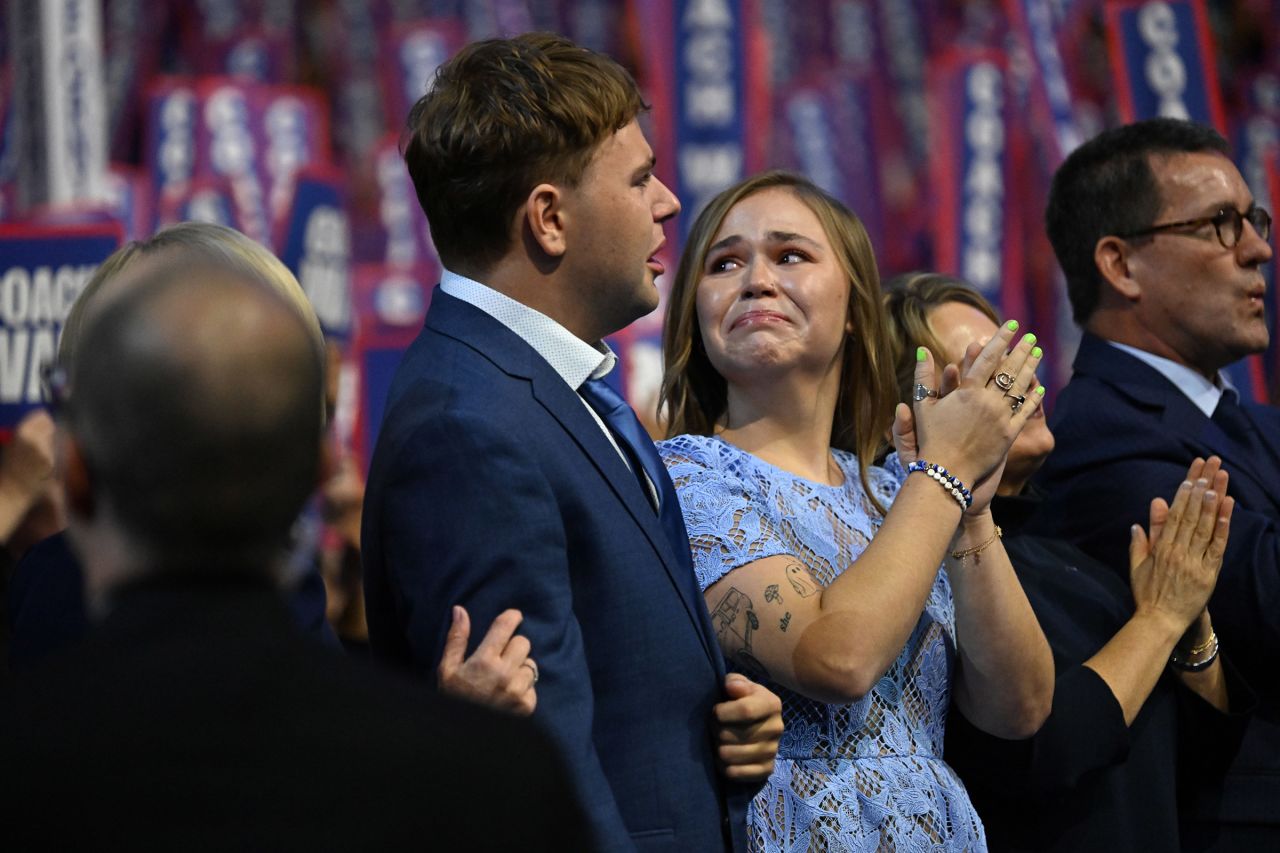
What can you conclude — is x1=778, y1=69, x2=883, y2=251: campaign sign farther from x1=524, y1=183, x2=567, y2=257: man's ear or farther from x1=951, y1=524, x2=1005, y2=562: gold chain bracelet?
x1=524, y1=183, x2=567, y2=257: man's ear

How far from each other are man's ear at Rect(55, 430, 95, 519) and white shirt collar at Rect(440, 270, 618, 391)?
94 cm

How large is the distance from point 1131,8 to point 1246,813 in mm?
3592

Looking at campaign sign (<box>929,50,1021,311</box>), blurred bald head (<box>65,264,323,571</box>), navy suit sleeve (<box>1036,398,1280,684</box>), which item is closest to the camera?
blurred bald head (<box>65,264,323,571</box>)

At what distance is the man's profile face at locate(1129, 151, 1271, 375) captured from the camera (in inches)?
124

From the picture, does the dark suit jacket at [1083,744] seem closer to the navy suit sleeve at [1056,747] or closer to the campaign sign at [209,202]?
the navy suit sleeve at [1056,747]

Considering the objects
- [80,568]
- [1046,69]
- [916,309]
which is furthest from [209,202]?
[80,568]

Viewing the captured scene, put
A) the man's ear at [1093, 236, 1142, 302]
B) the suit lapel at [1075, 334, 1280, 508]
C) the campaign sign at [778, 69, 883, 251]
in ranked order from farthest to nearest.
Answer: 1. the campaign sign at [778, 69, 883, 251]
2. the man's ear at [1093, 236, 1142, 302]
3. the suit lapel at [1075, 334, 1280, 508]

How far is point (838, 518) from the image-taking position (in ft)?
7.92

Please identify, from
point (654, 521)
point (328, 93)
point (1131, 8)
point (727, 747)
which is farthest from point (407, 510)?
point (328, 93)

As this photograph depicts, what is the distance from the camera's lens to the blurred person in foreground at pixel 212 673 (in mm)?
965

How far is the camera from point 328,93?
21.4 meters

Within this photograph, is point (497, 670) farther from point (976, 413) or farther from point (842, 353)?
point (842, 353)

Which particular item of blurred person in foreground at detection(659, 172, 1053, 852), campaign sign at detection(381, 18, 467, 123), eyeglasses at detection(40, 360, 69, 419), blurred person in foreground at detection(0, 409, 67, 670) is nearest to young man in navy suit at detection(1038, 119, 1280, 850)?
blurred person in foreground at detection(659, 172, 1053, 852)

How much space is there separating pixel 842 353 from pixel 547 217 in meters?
0.75
